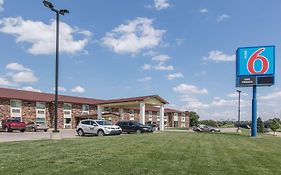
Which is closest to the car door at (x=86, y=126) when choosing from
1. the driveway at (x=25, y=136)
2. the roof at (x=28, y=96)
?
the driveway at (x=25, y=136)

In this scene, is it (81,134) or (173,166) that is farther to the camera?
(81,134)

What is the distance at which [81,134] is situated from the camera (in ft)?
108

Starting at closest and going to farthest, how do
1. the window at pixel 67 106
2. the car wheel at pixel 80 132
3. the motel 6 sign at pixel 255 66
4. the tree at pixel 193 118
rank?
the car wheel at pixel 80 132 < the motel 6 sign at pixel 255 66 < the window at pixel 67 106 < the tree at pixel 193 118

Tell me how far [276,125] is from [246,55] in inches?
921

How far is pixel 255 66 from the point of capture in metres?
36.2

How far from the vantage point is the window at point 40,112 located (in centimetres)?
5662

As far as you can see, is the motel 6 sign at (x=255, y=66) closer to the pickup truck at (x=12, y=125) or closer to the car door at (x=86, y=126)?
the car door at (x=86, y=126)

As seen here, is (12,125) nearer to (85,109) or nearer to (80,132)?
(80,132)

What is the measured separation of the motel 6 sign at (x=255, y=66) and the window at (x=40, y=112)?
33.3m

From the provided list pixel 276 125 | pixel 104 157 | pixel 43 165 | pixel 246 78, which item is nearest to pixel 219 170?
pixel 104 157

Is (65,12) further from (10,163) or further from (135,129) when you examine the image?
(135,129)

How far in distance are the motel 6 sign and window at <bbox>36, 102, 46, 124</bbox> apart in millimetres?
33268

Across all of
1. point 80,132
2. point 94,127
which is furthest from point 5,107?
point 94,127

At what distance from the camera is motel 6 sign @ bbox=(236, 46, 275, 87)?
35.5 meters
